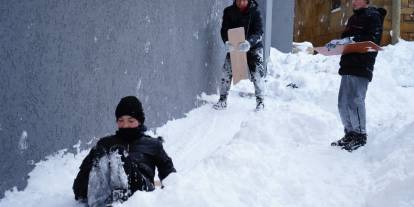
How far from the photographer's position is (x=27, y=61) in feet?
10.5

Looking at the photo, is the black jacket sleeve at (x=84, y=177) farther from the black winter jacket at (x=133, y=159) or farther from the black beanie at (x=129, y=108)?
the black beanie at (x=129, y=108)

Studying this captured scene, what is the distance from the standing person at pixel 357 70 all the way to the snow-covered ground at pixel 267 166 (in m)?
0.18

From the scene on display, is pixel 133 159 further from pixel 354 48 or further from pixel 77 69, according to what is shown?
pixel 354 48

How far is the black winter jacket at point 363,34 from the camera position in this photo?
166 inches

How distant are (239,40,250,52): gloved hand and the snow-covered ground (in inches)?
35.4

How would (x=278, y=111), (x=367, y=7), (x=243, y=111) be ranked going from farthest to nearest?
(x=243, y=111) → (x=278, y=111) → (x=367, y=7)

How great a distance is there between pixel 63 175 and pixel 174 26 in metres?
2.77

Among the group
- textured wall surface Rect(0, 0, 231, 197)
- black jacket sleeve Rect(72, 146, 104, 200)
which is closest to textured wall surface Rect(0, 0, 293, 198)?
textured wall surface Rect(0, 0, 231, 197)

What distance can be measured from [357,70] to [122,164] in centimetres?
261

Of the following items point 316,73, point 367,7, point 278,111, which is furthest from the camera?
point 316,73

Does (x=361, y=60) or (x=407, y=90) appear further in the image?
(x=407, y=90)

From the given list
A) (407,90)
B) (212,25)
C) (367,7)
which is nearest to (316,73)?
(407,90)

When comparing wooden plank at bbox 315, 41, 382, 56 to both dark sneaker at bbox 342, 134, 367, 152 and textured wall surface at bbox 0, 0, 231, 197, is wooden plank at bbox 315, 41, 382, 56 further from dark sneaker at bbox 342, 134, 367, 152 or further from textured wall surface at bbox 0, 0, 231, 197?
textured wall surface at bbox 0, 0, 231, 197

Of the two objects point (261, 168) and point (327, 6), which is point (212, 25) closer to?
point (261, 168)
